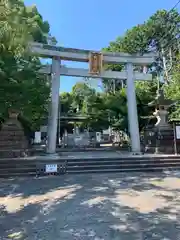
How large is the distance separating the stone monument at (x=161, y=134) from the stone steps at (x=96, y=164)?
1.98m

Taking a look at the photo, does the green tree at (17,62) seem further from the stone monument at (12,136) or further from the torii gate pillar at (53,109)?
the stone monument at (12,136)

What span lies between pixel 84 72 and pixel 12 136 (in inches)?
184

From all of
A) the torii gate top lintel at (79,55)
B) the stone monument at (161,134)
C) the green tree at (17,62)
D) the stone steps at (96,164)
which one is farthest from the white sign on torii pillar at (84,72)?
the stone steps at (96,164)

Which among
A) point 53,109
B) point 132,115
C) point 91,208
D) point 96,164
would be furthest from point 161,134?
point 91,208

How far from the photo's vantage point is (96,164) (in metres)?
9.60

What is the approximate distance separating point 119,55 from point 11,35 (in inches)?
378

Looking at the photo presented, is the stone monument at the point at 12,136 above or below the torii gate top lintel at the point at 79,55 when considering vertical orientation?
below

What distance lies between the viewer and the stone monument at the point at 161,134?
40.4 feet

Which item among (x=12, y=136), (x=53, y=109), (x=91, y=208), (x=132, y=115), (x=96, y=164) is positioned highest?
(x=53, y=109)

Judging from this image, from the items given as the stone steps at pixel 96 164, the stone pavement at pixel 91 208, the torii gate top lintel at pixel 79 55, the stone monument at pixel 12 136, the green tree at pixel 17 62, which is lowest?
the stone pavement at pixel 91 208

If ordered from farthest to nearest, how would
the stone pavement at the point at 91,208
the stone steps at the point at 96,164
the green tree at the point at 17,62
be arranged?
1. the stone steps at the point at 96,164
2. the green tree at the point at 17,62
3. the stone pavement at the point at 91,208

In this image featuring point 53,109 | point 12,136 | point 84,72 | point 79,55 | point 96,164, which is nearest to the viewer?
point 96,164

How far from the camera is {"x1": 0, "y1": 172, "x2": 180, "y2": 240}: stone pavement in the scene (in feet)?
12.7

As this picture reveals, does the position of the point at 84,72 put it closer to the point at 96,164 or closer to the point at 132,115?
the point at 132,115
